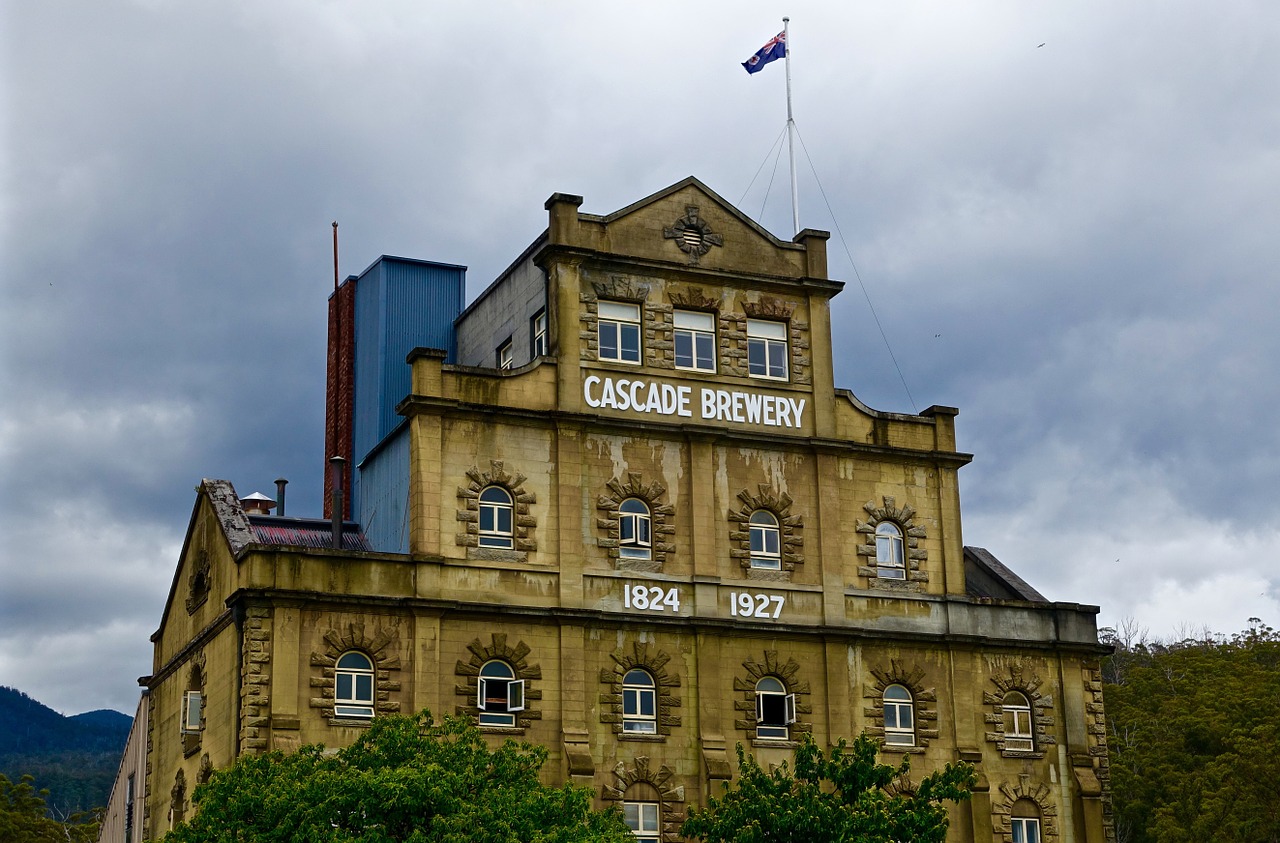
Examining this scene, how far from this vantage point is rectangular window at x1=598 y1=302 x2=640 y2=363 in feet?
156

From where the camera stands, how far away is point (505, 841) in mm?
32781

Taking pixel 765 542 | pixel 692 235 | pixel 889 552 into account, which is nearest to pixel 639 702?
pixel 765 542

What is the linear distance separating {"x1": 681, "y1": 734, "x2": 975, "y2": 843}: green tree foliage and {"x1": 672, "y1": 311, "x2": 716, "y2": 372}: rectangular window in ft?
39.0

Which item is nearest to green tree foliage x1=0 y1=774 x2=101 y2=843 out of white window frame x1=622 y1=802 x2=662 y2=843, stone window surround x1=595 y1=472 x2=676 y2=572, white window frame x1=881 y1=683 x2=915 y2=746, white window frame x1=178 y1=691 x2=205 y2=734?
white window frame x1=178 y1=691 x2=205 y2=734

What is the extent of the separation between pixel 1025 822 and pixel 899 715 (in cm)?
470

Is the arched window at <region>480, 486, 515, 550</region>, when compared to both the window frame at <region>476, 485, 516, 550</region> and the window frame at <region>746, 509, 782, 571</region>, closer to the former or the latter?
the window frame at <region>476, 485, 516, 550</region>

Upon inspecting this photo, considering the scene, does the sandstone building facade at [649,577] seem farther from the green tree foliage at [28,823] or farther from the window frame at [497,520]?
the green tree foliage at [28,823]

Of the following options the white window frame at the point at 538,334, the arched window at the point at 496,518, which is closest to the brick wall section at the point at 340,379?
the white window frame at the point at 538,334

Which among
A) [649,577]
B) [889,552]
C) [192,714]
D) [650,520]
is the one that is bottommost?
[192,714]

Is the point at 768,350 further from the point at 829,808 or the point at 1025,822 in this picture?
the point at 829,808

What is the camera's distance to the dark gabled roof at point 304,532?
47188 mm

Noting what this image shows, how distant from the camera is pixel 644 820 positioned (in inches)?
1735

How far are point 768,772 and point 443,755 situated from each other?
12631 mm

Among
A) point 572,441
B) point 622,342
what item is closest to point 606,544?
point 572,441
